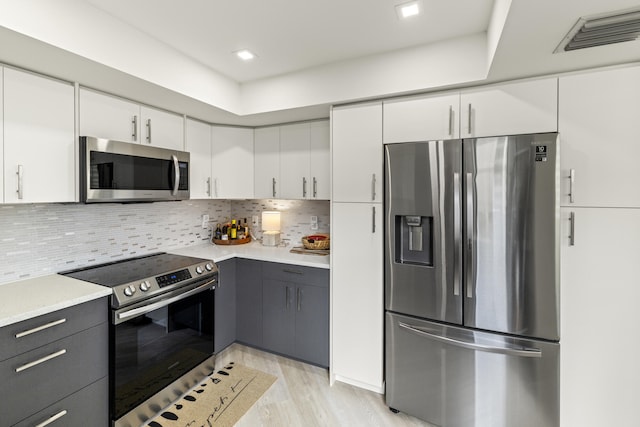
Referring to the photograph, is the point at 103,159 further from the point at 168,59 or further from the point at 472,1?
the point at 472,1

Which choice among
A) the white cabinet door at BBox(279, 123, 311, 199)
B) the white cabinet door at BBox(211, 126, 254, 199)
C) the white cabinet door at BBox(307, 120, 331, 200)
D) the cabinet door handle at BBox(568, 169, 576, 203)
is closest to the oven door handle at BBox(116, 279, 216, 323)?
the white cabinet door at BBox(211, 126, 254, 199)

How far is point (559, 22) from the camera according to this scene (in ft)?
4.18

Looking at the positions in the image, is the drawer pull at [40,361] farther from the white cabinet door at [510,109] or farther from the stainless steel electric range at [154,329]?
the white cabinet door at [510,109]

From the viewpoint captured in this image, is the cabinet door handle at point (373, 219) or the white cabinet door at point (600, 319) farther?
the cabinet door handle at point (373, 219)

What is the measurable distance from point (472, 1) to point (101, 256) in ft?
9.61

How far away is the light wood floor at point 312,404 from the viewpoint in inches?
80.0

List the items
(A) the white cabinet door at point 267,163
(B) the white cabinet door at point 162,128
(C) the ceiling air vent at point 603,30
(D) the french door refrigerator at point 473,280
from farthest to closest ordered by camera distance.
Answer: (A) the white cabinet door at point 267,163, (B) the white cabinet door at point 162,128, (D) the french door refrigerator at point 473,280, (C) the ceiling air vent at point 603,30

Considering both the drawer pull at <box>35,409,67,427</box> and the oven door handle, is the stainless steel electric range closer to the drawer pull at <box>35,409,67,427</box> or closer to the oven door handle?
the oven door handle

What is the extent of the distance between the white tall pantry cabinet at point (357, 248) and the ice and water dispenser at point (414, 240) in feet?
0.43

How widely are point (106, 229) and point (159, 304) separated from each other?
2.80 ft

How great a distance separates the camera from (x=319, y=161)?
285 centimetres

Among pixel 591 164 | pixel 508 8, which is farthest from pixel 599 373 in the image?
pixel 508 8

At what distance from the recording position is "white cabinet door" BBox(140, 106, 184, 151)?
236 cm

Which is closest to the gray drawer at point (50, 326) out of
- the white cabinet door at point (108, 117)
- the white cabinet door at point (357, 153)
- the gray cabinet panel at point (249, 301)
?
the white cabinet door at point (108, 117)
